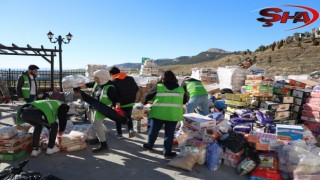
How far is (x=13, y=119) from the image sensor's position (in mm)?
7375

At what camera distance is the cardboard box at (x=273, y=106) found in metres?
6.39

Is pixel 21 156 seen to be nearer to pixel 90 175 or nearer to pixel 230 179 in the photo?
pixel 90 175

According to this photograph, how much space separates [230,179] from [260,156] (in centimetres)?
60

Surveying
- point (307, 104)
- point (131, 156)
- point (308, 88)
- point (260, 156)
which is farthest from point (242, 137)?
point (308, 88)

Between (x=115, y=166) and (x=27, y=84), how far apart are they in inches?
166

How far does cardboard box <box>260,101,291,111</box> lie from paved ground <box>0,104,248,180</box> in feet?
9.26

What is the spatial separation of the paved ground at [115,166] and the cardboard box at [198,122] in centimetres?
73

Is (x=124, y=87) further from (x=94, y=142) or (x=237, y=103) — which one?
(x=237, y=103)

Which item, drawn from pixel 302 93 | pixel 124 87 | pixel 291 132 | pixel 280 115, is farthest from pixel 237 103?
pixel 124 87

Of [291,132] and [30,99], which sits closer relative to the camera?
[291,132]

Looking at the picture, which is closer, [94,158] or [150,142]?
[94,158]

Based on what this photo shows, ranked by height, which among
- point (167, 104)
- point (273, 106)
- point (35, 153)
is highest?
point (167, 104)

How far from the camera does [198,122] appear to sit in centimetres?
468

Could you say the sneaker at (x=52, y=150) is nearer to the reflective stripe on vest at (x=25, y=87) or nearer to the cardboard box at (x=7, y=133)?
the cardboard box at (x=7, y=133)
